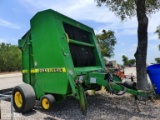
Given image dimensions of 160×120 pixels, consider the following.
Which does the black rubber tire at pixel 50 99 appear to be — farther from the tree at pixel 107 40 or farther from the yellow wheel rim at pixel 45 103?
the tree at pixel 107 40

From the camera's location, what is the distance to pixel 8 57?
3200cm

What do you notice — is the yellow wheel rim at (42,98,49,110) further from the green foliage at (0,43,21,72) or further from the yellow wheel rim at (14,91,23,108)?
the green foliage at (0,43,21,72)

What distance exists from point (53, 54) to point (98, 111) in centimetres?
190

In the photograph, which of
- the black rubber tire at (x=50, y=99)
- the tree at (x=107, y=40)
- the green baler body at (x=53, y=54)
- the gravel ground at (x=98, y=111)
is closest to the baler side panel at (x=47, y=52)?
the green baler body at (x=53, y=54)

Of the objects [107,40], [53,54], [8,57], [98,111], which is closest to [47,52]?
[53,54]

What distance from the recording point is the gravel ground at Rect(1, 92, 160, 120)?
5641mm

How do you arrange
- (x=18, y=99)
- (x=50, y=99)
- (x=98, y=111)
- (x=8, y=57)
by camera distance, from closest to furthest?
(x=50, y=99) < (x=18, y=99) < (x=98, y=111) < (x=8, y=57)

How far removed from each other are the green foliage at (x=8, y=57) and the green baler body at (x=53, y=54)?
26.1m

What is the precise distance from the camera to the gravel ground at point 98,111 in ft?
18.5

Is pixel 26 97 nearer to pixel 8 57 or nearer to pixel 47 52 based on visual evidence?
pixel 47 52

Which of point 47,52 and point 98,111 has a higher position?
point 47,52

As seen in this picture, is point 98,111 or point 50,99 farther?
point 98,111

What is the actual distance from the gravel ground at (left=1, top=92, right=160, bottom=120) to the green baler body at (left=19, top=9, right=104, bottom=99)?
0.55 m

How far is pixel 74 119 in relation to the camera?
556 cm
